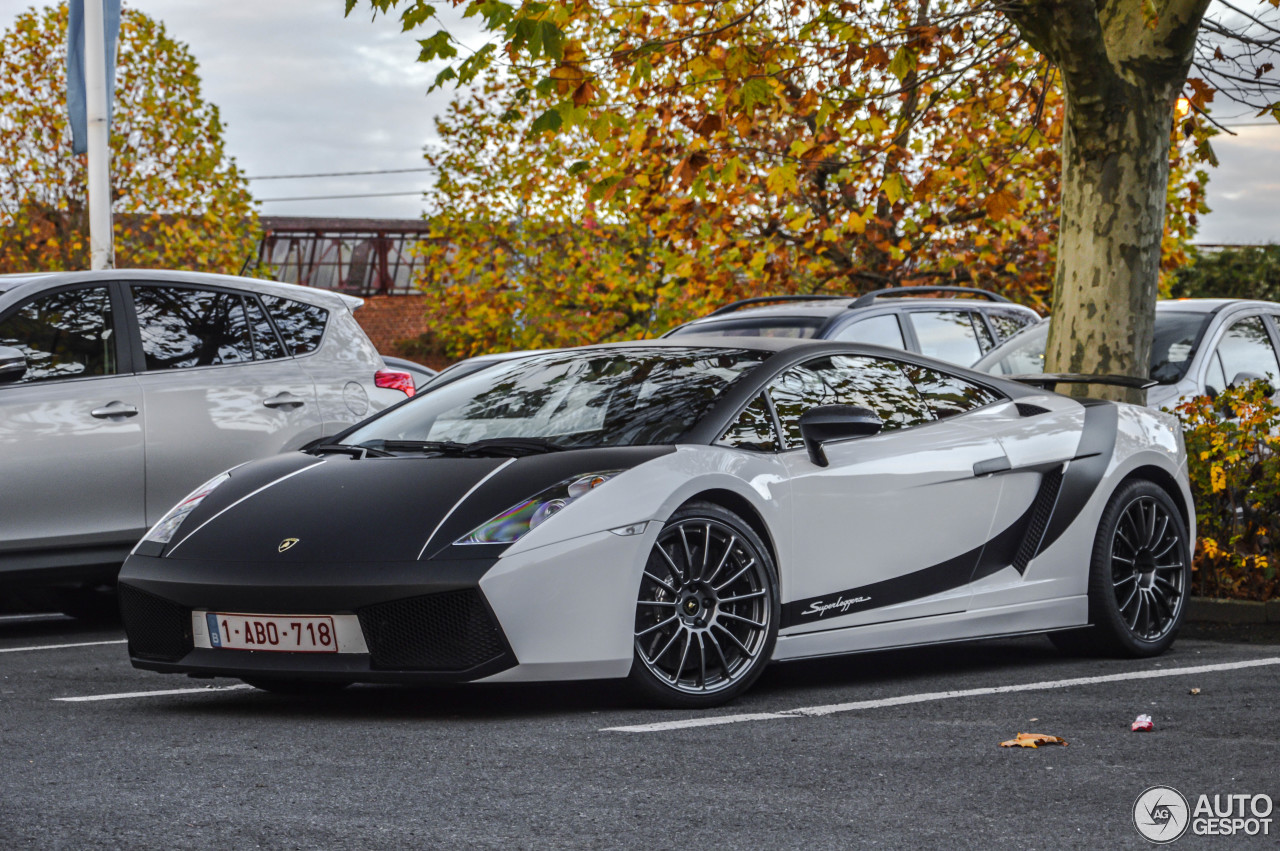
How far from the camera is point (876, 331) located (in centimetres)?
1114

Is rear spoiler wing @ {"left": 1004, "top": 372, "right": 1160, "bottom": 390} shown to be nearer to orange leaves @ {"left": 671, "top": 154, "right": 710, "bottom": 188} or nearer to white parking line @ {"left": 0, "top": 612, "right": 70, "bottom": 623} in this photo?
orange leaves @ {"left": 671, "top": 154, "right": 710, "bottom": 188}

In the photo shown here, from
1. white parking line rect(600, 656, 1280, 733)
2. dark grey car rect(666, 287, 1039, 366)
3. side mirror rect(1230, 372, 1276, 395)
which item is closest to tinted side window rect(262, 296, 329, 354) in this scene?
dark grey car rect(666, 287, 1039, 366)

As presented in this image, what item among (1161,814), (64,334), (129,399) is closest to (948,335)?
(129,399)

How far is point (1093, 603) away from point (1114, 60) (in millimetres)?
4153

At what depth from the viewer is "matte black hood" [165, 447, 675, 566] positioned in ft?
17.3

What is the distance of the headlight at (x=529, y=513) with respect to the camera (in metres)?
5.20

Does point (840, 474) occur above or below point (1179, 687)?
above

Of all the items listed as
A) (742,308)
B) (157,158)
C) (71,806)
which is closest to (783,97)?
(742,308)

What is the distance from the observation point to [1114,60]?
9836 mm

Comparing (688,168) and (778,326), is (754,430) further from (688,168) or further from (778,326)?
(778,326)

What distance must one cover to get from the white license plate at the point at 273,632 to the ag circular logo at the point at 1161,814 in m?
2.46

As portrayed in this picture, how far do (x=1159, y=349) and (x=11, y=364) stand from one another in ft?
21.9

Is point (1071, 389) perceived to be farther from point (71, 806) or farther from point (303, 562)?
point (71, 806)

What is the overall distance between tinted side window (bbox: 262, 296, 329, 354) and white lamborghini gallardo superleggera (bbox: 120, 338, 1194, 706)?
268cm
